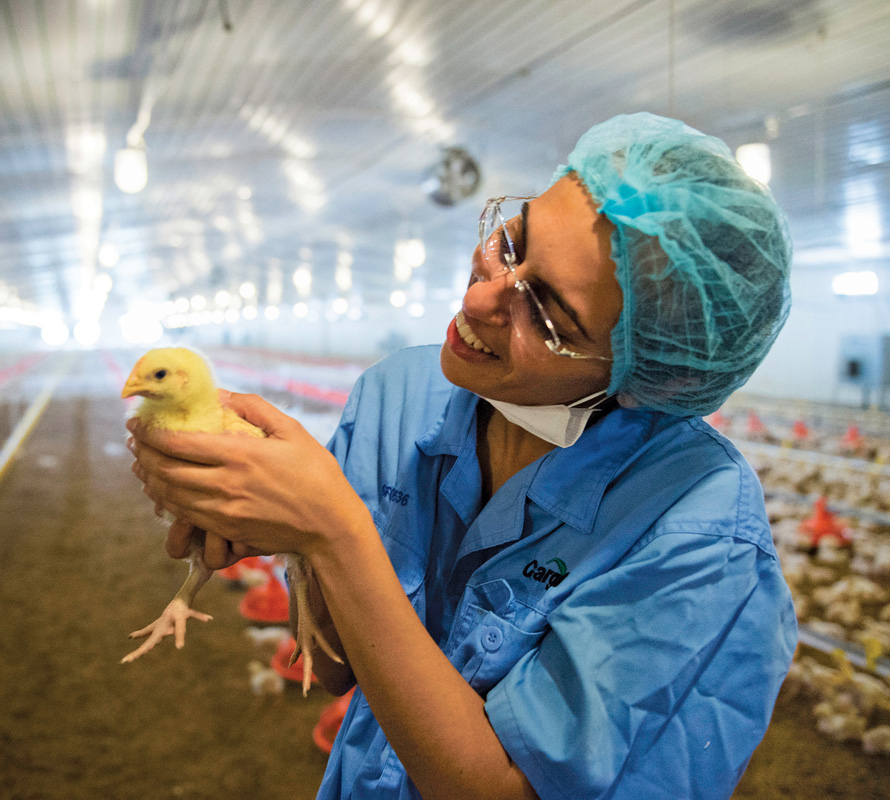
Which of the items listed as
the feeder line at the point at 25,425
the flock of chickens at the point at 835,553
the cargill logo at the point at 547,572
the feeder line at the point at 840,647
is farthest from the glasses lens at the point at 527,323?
the feeder line at the point at 25,425

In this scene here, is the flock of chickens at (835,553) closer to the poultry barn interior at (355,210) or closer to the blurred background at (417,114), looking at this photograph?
the poultry barn interior at (355,210)

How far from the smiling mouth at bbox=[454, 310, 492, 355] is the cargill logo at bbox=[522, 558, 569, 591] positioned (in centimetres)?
37

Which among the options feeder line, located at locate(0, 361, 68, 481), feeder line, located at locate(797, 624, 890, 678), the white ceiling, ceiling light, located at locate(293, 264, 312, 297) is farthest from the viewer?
ceiling light, located at locate(293, 264, 312, 297)

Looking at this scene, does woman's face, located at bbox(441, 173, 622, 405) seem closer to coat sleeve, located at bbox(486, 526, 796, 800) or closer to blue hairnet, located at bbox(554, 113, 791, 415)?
blue hairnet, located at bbox(554, 113, 791, 415)

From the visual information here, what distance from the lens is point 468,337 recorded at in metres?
1.00

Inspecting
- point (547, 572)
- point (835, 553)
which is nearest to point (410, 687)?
point (547, 572)

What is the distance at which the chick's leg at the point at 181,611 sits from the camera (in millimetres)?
1018

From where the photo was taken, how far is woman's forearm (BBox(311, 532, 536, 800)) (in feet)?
2.42

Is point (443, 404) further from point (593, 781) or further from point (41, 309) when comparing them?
point (41, 309)

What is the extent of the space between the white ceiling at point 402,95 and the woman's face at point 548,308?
201cm

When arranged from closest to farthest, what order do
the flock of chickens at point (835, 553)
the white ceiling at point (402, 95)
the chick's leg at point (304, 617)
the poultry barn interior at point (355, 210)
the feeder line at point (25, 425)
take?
the chick's leg at point (304, 617) < the poultry barn interior at point (355, 210) < the flock of chickens at point (835, 553) < the white ceiling at point (402, 95) < the feeder line at point (25, 425)

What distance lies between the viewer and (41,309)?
20.4 m

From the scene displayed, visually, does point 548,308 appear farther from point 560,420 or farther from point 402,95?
point 402,95

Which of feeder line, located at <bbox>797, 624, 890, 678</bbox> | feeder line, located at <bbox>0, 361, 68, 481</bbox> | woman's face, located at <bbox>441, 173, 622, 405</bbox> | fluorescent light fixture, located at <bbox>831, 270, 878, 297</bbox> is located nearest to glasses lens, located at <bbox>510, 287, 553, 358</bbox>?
woman's face, located at <bbox>441, 173, 622, 405</bbox>
